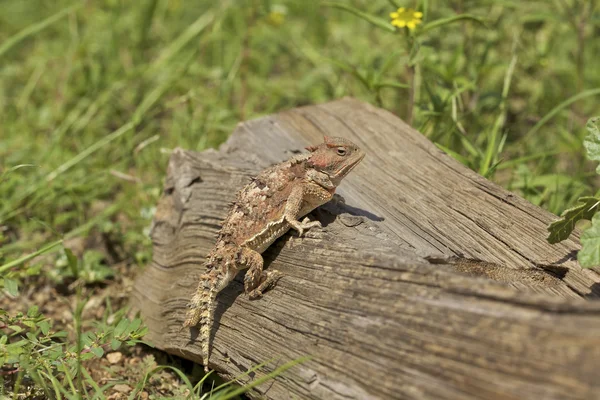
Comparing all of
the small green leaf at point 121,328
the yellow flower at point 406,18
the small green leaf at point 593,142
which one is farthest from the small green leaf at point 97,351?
the yellow flower at point 406,18

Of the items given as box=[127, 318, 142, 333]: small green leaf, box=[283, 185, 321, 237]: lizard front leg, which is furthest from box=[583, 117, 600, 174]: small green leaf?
box=[127, 318, 142, 333]: small green leaf

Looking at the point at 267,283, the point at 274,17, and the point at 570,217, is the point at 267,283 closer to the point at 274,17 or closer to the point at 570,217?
the point at 570,217

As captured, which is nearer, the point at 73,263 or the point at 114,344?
the point at 114,344

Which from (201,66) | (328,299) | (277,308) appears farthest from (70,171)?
(328,299)

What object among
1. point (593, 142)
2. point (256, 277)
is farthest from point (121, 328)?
point (593, 142)

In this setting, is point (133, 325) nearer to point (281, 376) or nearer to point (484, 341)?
point (281, 376)

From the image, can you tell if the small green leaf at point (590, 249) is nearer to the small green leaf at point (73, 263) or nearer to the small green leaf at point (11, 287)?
the small green leaf at point (11, 287)
